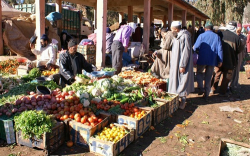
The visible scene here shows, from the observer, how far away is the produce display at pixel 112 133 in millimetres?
3441

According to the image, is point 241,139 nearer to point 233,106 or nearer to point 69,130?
point 233,106

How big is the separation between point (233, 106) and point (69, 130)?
14.9 feet

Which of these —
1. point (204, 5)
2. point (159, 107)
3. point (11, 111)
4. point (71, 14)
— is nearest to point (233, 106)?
point (159, 107)

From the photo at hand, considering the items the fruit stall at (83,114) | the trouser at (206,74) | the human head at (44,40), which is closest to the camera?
the fruit stall at (83,114)

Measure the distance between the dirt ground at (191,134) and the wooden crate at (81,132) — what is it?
0.37ft

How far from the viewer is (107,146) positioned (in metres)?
3.28

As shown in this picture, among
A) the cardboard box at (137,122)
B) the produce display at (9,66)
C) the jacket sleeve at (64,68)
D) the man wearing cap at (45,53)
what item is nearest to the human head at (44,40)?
the man wearing cap at (45,53)

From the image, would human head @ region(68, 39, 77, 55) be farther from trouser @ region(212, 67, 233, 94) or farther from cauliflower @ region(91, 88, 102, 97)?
trouser @ region(212, 67, 233, 94)

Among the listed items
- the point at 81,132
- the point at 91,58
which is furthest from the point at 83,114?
the point at 91,58

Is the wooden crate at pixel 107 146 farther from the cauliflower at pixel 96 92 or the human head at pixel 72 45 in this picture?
the human head at pixel 72 45

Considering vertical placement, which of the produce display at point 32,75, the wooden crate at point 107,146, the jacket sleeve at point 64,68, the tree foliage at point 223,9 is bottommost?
the wooden crate at point 107,146

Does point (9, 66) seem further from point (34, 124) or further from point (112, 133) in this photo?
Answer: point (112, 133)

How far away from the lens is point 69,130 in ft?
12.1

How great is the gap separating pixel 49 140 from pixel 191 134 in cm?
253
